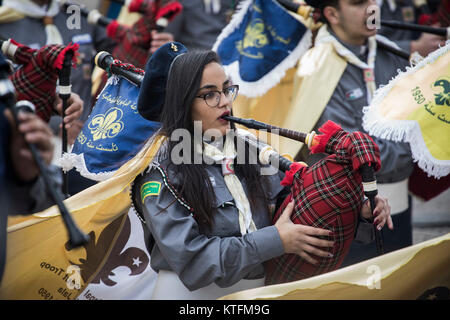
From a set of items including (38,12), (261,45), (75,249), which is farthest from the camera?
(38,12)

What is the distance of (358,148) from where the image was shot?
2.07 meters

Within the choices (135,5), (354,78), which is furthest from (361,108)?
(135,5)

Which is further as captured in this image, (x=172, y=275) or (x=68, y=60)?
(x=68, y=60)

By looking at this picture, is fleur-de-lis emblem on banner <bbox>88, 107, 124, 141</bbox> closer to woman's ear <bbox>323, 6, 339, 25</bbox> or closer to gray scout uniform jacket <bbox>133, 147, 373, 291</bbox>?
gray scout uniform jacket <bbox>133, 147, 373, 291</bbox>

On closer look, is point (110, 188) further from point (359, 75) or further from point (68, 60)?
point (359, 75)

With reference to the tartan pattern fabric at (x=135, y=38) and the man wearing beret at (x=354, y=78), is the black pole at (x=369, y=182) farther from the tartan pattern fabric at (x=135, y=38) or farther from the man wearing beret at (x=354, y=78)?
the tartan pattern fabric at (x=135, y=38)

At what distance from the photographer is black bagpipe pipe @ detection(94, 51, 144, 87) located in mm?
2643

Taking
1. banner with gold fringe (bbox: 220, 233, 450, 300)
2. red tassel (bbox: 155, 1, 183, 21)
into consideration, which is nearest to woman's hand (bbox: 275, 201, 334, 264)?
banner with gold fringe (bbox: 220, 233, 450, 300)

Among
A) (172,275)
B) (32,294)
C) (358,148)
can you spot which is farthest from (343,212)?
(32,294)

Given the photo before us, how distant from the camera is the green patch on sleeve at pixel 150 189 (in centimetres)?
218

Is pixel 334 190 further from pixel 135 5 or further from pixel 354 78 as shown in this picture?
pixel 135 5

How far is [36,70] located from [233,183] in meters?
1.16

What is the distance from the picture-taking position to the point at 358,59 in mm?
3525

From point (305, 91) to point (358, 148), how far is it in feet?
4.80
